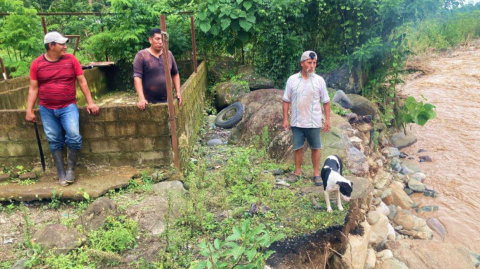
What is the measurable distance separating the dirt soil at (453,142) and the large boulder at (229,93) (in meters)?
4.52

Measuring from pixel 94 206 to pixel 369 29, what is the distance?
8373mm

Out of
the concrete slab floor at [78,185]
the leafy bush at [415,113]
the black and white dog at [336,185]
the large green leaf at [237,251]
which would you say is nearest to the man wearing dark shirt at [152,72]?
the concrete slab floor at [78,185]

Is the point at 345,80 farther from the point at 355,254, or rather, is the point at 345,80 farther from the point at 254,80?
the point at 355,254

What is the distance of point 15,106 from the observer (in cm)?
612

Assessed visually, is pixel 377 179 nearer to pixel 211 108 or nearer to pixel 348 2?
pixel 211 108

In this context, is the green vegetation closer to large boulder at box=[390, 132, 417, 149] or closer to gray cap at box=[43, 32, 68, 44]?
gray cap at box=[43, 32, 68, 44]

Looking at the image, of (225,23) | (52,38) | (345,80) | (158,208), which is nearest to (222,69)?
(225,23)

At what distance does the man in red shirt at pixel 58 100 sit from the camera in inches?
159

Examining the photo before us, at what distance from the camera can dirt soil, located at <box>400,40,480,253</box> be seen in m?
6.23

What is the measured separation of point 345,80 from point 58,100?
24.5ft

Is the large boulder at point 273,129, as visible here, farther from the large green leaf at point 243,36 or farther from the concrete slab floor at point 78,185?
the large green leaf at point 243,36

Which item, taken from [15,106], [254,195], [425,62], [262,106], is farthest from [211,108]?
→ [425,62]

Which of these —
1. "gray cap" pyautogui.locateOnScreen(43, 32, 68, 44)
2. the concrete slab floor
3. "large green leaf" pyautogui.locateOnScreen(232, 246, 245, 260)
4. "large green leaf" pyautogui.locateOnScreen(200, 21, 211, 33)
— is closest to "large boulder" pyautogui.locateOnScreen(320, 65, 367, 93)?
"large green leaf" pyautogui.locateOnScreen(200, 21, 211, 33)

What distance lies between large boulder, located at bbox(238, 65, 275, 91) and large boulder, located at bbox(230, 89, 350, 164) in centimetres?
156
